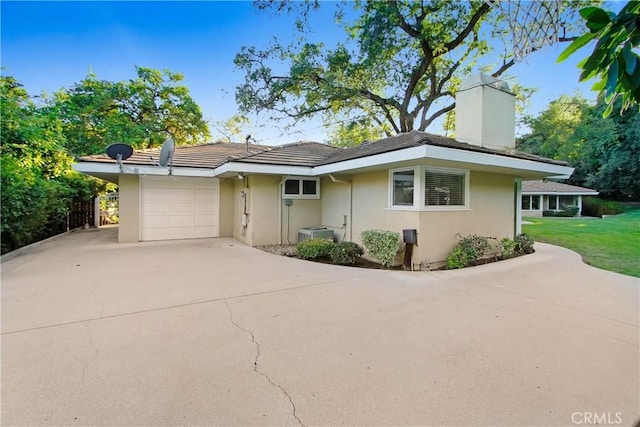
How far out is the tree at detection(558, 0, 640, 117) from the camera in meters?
1.29

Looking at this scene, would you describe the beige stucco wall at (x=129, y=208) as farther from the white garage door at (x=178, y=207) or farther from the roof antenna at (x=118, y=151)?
the roof antenna at (x=118, y=151)

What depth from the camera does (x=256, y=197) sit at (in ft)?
32.4

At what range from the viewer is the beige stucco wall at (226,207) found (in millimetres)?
11859

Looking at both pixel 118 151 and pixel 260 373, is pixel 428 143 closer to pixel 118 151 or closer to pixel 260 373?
pixel 260 373

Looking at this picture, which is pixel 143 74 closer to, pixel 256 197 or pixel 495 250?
pixel 256 197

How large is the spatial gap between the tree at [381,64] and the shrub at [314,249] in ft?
33.1

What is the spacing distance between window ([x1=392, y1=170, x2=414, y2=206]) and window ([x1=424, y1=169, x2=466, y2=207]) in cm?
37

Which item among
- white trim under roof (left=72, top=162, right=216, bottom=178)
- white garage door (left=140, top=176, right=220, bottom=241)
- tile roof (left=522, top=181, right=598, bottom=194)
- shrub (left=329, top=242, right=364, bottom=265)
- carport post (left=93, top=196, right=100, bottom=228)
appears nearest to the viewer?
shrub (left=329, top=242, right=364, bottom=265)

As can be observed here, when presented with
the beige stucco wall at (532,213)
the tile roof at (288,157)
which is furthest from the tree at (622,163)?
the tile roof at (288,157)

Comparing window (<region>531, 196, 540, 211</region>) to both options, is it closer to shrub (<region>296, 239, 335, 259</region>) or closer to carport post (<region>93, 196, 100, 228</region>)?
shrub (<region>296, 239, 335, 259</region>)

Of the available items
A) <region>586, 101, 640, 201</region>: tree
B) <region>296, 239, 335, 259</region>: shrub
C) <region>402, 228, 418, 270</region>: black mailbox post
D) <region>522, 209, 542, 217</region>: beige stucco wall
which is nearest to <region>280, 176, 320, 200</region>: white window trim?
<region>296, 239, 335, 259</region>: shrub

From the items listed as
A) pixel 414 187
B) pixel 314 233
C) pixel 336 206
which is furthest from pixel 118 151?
pixel 414 187

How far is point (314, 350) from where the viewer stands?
3.12m

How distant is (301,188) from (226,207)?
3478mm
